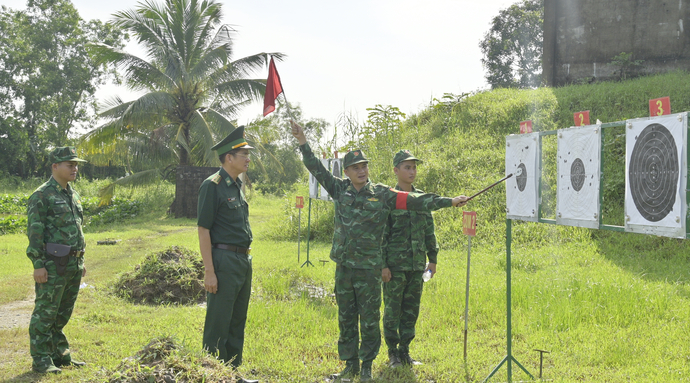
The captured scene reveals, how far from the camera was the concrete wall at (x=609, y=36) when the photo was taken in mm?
15125

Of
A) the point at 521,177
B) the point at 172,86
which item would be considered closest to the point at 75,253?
the point at 521,177

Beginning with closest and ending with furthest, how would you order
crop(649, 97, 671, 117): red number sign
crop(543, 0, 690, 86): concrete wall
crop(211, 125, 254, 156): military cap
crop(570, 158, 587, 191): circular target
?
crop(649, 97, 671, 117): red number sign < crop(570, 158, 587, 191): circular target < crop(211, 125, 254, 156): military cap < crop(543, 0, 690, 86): concrete wall

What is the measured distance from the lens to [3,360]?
14.8 feet

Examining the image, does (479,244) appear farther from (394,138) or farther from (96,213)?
(96,213)

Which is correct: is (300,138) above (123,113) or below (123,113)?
below

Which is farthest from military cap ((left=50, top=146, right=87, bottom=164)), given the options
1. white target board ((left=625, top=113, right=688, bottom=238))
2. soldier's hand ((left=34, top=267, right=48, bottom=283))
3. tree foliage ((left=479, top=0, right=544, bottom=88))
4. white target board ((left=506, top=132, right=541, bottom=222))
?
tree foliage ((left=479, top=0, right=544, bottom=88))

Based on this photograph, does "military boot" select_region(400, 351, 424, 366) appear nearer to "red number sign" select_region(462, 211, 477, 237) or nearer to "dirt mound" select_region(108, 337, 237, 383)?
"red number sign" select_region(462, 211, 477, 237)

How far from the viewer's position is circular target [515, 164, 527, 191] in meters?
4.21

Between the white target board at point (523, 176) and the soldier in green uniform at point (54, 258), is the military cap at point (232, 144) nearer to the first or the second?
the soldier in green uniform at point (54, 258)

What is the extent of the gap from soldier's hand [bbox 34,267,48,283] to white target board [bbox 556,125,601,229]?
4109mm

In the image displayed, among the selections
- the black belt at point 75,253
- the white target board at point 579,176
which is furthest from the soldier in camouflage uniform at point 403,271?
the black belt at point 75,253

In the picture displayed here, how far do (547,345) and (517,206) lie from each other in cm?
143

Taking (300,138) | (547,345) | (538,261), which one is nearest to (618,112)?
(538,261)

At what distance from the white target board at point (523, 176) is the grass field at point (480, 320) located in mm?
1325
